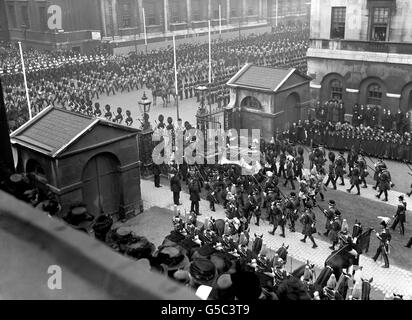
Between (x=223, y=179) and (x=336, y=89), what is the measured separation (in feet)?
50.7

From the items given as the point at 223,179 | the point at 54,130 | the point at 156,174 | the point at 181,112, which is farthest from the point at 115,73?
the point at 54,130

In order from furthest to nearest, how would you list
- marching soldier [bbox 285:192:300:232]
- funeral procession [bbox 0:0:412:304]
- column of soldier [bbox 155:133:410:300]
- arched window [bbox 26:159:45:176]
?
marching soldier [bbox 285:192:300:232]
arched window [bbox 26:159:45:176]
column of soldier [bbox 155:133:410:300]
funeral procession [bbox 0:0:412:304]

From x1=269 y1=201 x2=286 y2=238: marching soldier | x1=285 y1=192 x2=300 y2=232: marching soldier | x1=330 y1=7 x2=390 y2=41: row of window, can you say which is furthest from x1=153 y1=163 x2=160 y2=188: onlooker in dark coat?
x1=330 y1=7 x2=390 y2=41: row of window

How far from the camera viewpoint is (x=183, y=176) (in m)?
22.8

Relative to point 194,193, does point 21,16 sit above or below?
above

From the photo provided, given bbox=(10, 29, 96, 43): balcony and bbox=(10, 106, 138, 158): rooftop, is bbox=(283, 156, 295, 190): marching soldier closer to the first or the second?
bbox=(10, 106, 138, 158): rooftop

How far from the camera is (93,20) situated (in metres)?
54.4

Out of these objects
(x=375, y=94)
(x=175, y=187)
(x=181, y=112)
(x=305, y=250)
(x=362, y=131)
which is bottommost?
(x=305, y=250)

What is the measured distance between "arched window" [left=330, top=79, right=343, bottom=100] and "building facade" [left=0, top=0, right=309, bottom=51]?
25100 millimetres

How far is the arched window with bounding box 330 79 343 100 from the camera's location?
104 ft

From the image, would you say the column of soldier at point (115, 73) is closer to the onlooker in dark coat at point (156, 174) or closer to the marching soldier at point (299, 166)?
the onlooker in dark coat at point (156, 174)

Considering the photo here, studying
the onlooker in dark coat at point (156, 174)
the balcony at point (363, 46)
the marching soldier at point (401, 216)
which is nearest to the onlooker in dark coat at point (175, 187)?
the onlooker in dark coat at point (156, 174)

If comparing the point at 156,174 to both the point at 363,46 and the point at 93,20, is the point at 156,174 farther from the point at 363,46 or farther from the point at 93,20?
the point at 93,20
